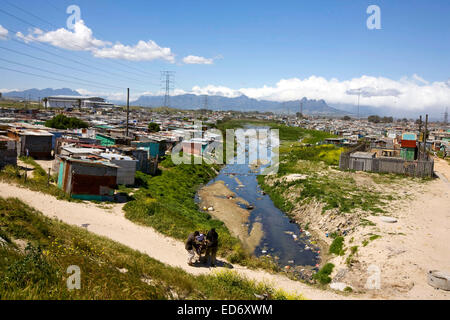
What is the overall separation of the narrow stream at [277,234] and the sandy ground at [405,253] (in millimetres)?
1720

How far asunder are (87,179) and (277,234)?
33.1 feet

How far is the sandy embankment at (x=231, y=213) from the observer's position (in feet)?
56.2

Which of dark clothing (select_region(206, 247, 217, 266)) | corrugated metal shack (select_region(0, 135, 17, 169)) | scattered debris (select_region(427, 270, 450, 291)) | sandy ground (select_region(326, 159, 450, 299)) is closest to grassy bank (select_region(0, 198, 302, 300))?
dark clothing (select_region(206, 247, 217, 266))

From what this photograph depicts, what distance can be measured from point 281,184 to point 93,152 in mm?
14540

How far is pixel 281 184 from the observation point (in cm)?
2730

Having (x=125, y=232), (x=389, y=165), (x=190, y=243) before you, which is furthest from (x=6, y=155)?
(x=389, y=165)

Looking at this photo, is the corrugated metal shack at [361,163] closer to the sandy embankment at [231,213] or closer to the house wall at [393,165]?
the house wall at [393,165]

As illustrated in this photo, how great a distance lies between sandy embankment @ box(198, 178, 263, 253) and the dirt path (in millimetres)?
4620

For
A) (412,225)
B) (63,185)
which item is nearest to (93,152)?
(63,185)

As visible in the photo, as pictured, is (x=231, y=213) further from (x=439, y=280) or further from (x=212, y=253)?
(x=439, y=280)

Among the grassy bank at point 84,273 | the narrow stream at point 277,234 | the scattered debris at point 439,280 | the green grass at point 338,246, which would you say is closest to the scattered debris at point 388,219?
the green grass at point 338,246

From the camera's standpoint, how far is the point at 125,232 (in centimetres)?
1250

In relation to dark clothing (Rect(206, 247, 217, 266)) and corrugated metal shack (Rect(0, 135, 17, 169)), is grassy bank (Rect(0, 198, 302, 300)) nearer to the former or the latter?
dark clothing (Rect(206, 247, 217, 266))

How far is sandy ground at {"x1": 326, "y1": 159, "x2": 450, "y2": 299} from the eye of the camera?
32.8 feet
